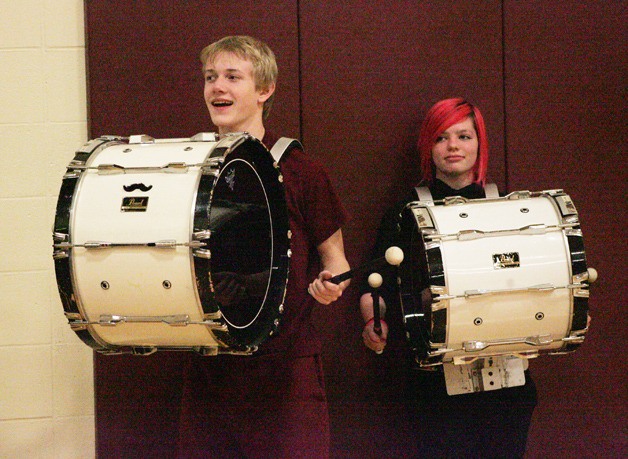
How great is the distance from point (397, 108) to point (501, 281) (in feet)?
3.06

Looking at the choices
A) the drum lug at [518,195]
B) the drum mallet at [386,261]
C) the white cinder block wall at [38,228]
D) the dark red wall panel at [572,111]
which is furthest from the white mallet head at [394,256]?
the white cinder block wall at [38,228]

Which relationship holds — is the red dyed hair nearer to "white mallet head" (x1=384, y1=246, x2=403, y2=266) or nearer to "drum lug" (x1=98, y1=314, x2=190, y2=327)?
"white mallet head" (x1=384, y1=246, x2=403, y2=266)

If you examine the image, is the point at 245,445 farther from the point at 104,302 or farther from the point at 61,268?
the point at 61,268

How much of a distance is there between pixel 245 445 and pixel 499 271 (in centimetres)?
88

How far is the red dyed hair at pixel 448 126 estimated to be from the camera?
238cm

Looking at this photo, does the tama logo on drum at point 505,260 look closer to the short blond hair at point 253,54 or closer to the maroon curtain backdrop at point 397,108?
the maroon curtain backdrop at point 397,108

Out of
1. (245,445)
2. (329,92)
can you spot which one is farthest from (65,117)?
(245,445)

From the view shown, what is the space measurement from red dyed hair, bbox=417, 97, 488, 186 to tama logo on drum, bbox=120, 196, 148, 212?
1.06 metres

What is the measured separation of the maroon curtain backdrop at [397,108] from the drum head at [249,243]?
613 millimetres

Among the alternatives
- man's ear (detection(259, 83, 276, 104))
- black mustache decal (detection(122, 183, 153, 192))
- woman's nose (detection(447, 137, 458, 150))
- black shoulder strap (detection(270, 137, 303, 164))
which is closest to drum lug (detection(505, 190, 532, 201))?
woman's nose (detection(447, 137, 458, 150))

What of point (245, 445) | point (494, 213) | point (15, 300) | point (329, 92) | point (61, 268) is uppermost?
point (329, 92)

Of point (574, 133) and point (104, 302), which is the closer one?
point (104, 302)

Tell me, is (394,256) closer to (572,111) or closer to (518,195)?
(518,195)

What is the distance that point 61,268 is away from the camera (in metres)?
1.80
